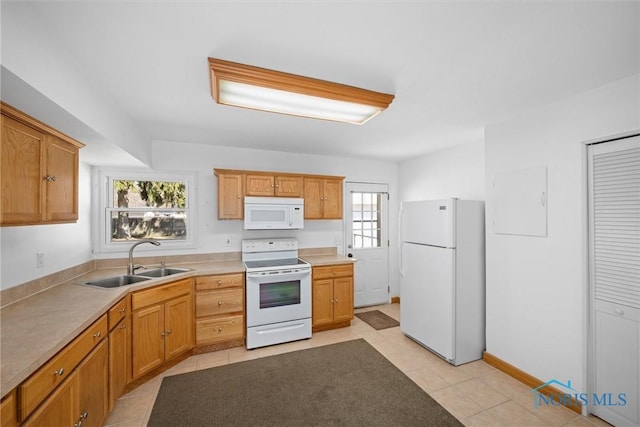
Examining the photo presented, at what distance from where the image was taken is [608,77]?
191 centimetres

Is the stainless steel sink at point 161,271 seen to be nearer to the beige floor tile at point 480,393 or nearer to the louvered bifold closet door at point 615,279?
the beige floor tile at point 480,393

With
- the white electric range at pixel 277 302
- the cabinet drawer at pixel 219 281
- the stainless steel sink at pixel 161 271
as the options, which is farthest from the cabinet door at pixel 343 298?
the stainless steel sink at pixel 161 271

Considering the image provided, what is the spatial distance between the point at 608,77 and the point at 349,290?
321 centimetres

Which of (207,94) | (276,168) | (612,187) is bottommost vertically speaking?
(612,187)

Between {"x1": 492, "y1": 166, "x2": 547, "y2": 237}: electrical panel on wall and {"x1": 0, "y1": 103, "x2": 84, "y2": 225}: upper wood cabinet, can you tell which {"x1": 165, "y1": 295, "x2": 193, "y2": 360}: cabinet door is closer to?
{"x1": 0, "y1": 103, "x2": 84, "y2": 225}: upper wood cabinet

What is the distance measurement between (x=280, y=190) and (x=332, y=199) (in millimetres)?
813

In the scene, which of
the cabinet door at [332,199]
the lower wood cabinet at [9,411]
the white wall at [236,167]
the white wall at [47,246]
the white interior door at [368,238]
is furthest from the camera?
the white interior door at [368,238]

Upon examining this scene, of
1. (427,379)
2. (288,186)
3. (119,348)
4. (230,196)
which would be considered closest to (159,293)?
(119,348)

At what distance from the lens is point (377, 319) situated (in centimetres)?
404

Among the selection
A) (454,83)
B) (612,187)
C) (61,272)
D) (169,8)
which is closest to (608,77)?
(612,187)

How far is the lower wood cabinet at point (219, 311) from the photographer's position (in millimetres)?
3004

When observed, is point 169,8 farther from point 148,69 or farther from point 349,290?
point 349,290

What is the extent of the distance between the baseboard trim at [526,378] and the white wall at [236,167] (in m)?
2.39

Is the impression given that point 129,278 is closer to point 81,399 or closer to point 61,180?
point 61,180
